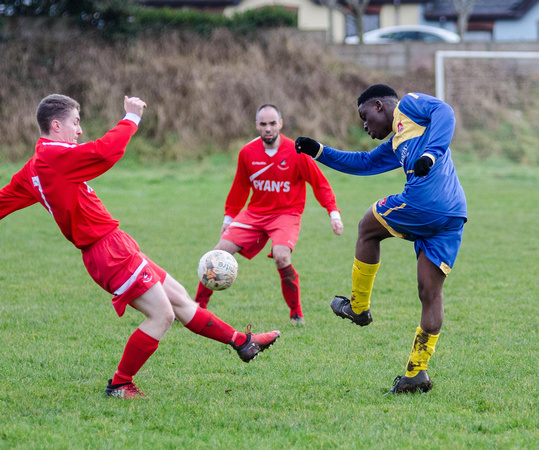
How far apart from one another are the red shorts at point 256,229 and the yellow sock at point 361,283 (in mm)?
1855

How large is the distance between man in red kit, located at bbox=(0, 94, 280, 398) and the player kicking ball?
1.47 m

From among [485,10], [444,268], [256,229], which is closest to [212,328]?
[444,268]

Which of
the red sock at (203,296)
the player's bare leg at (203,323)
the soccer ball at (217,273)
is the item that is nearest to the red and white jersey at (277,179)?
the red sock at (203,296)

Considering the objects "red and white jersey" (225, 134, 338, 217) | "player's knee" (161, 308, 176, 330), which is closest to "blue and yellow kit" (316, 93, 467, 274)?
"player's knee" (161, 308, 176, 330)

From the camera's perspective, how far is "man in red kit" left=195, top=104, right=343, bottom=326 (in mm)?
6504

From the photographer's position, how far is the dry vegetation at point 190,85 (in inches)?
820

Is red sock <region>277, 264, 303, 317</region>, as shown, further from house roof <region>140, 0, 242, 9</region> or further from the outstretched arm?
house roof <region>140, 0, 242, 9</region>

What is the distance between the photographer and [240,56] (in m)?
23.3

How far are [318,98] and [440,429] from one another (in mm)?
19387

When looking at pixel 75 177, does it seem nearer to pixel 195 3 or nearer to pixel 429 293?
pixel 429 293

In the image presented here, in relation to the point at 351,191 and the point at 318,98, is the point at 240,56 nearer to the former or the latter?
the point at 318,98

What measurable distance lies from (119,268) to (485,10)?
124 ft

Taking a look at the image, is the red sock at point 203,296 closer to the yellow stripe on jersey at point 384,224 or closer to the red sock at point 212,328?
the red sock at point 212,328

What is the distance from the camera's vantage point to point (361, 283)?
15.3 ft
